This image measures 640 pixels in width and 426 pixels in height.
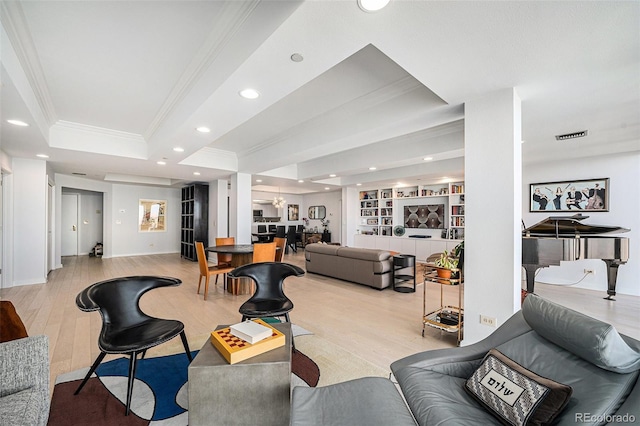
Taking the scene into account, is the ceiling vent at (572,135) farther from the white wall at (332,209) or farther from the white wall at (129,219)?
the white wall at (129,219)

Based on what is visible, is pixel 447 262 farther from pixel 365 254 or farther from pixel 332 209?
pixel 332 209

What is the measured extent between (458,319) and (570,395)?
5.80ft

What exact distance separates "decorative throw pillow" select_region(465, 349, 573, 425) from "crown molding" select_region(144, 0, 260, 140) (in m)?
2.47

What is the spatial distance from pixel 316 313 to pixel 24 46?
12.5 feet

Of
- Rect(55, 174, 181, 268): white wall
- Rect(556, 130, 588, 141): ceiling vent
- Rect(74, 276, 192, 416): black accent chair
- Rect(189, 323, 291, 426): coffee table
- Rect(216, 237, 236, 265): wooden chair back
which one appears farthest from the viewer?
Rect(55, 174, 181, 268): white wall

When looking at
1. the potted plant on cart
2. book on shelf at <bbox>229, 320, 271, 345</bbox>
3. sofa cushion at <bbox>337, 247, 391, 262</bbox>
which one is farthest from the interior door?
the potted plant on cart

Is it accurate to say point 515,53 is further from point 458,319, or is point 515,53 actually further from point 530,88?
point 458,319

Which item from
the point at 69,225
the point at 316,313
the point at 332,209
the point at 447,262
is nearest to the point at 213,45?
the point at 447,262

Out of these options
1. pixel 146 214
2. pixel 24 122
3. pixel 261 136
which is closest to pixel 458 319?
pixel 261 136

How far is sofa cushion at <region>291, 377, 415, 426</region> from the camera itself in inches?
49.0

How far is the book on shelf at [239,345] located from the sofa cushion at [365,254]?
3243 mm

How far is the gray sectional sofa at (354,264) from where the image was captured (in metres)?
4.91

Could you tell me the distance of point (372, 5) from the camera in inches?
58.5

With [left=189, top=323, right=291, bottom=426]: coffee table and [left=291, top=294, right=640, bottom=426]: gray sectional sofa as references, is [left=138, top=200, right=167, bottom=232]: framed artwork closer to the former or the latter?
[left=189, top=323, right=291, bottom=426]: coffee table
